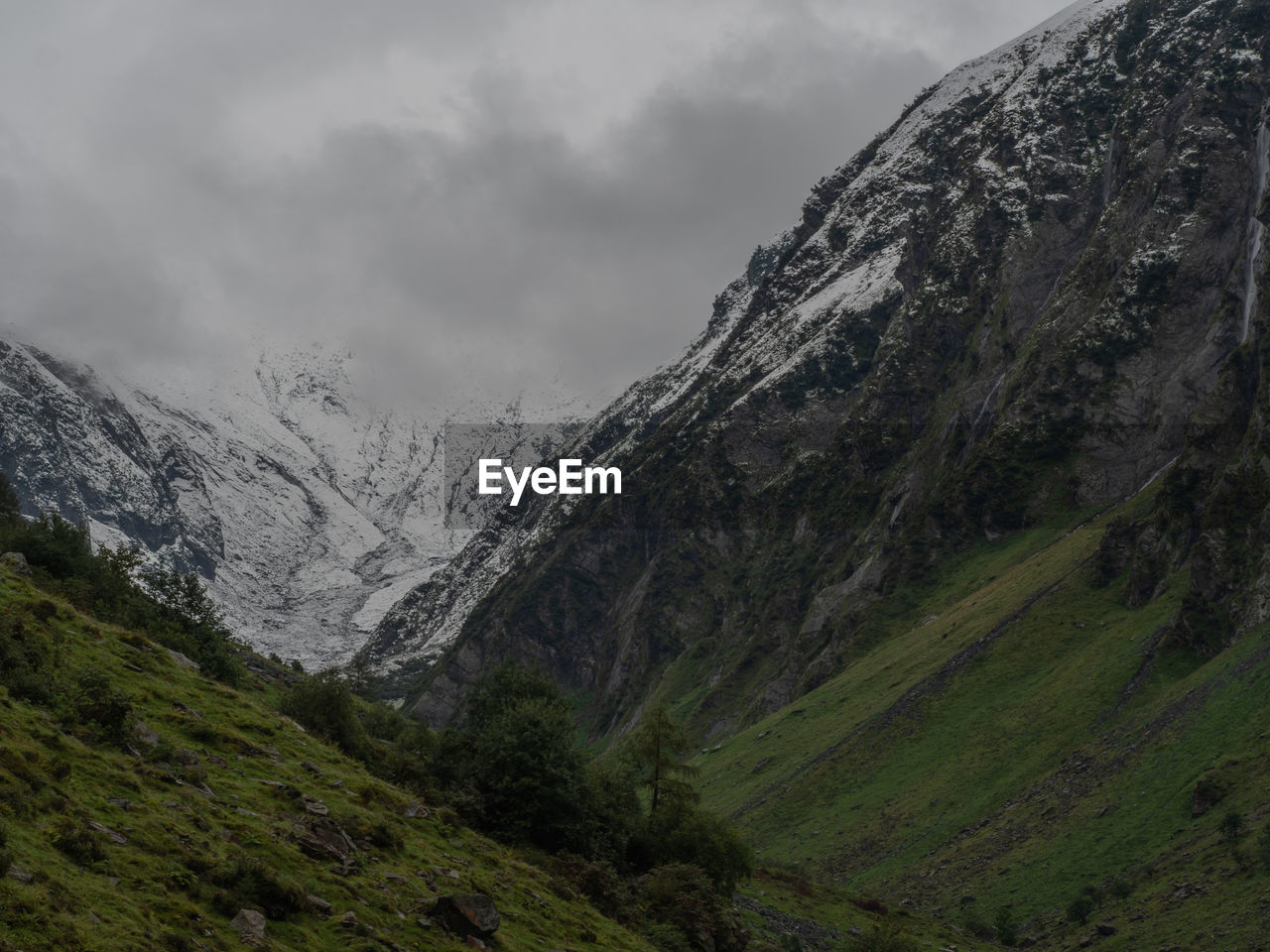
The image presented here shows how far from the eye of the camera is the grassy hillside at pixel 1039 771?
9175cm

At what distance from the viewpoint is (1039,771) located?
12644cm

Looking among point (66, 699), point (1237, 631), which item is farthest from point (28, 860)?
point (1237, 631)

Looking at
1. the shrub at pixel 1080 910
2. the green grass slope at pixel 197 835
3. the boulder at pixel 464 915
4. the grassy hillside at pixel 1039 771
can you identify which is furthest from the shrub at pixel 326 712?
the shrub at pixel 1080 910

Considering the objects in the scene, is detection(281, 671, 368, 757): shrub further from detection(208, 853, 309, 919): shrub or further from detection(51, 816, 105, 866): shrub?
detection(51, 816, 105, 866): shrub

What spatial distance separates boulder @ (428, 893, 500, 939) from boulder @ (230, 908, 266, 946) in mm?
7226

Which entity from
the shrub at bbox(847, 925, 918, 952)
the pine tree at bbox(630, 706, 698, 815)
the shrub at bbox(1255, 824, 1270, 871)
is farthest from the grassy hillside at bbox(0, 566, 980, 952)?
the shrub at bbox(1255, 824, 1270, 871)

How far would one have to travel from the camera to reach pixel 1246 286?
199000 mm

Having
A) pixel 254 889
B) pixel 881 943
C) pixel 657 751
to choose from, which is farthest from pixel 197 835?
pixel 881 943

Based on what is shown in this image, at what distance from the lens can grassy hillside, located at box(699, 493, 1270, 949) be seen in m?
91.8

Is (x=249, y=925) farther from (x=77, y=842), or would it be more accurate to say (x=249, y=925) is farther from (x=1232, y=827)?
(x=1232, y=827)

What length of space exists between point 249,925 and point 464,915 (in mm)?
8120

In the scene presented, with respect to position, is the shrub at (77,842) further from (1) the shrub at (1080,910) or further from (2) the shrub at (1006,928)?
(1) the shrub at (1080,910)

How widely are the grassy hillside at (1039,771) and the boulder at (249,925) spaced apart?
7079 centimetres

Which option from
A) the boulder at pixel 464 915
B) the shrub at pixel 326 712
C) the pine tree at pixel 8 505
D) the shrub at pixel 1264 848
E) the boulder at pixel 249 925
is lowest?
the boulder at pixel 249 925
